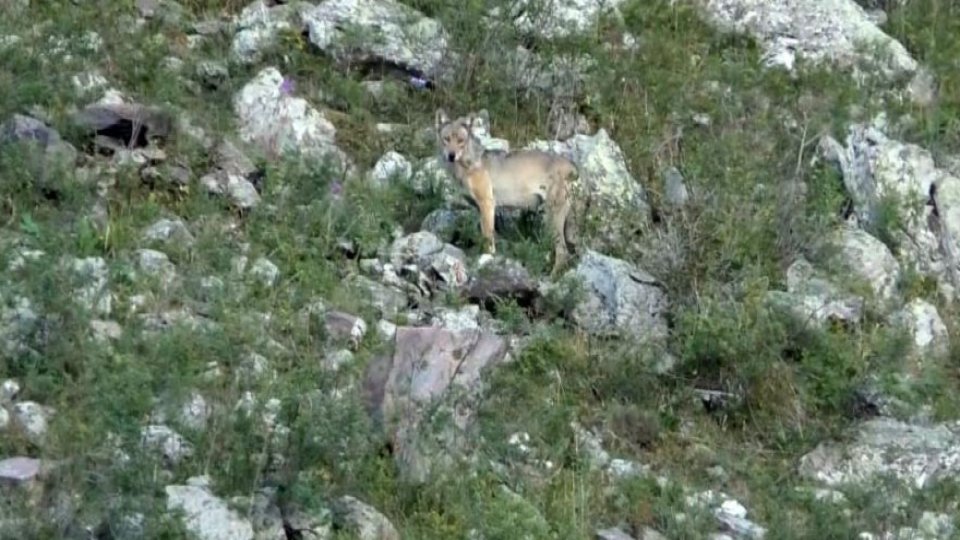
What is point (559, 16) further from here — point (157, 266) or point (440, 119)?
point (157, 266)

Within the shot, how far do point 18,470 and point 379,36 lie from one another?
650 centimetres

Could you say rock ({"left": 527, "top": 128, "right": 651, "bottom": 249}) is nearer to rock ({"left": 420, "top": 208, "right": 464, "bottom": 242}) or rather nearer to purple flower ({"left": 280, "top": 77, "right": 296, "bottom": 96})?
rock ({"left": 420, "top": 208, "right": 464, "bottom": 242})

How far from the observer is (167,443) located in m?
8.82

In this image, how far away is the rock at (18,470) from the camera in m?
8.36

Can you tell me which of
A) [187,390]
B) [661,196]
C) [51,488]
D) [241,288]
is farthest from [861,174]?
[51,488]

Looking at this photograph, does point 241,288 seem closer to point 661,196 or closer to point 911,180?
A: point 661,196

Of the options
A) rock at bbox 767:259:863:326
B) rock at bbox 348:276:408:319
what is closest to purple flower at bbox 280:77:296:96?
rock at bbox 348:276:408:319

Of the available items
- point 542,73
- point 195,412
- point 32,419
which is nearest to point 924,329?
point 542,73

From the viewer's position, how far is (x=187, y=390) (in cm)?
896

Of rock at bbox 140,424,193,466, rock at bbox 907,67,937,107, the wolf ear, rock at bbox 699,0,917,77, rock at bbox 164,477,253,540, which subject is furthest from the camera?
rock at bbox 699,0,917,77

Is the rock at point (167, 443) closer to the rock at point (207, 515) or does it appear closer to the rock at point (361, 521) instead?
the rock at point (207, 515)

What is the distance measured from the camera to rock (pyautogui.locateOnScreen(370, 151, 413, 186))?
12.8 metres

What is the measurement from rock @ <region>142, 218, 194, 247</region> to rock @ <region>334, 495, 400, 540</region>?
2973 millimetres

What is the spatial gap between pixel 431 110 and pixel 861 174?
10.3 ft
